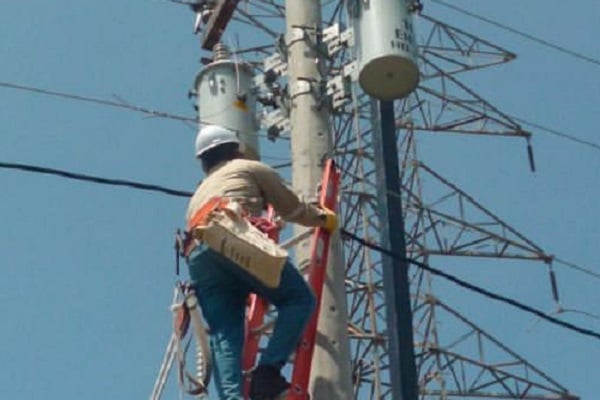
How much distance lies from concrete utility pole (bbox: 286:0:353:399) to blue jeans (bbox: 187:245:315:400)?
428 mm

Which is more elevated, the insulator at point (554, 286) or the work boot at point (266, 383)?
the insulator at point (554, 286)

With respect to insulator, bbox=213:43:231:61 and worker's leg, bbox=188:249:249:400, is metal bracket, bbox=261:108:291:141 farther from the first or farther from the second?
worker's leg, bbox=188:249:249:400

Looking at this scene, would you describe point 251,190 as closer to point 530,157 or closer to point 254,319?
point 254,319

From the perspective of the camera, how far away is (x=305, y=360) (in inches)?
341

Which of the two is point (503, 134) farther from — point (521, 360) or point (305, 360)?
point (305, 360)

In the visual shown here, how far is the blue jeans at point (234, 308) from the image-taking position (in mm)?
8438

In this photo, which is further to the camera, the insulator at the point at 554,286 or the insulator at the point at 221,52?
the insulator at the point at 554,286

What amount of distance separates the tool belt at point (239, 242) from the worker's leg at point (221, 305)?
0.34ft

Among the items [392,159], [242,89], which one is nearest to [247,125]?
[242,89]

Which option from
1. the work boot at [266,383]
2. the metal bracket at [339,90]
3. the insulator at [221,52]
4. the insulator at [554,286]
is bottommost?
the work boot at [266,383]

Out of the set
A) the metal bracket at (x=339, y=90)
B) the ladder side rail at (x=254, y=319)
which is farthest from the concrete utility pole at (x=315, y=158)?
the ladder side rail at (x=254, y=319)

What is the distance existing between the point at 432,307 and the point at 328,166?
15163 millimetres

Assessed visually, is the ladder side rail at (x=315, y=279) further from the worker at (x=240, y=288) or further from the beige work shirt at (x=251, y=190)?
the beige work shirt at (x=251, y=190)

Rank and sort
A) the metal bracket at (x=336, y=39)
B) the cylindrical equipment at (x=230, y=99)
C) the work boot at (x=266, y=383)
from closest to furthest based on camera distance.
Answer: the work boot at (x=266, y=383) → the metal bracket at (x=336, y=39) → the cylindrical equipment at (x=230, y=99)
